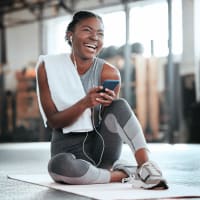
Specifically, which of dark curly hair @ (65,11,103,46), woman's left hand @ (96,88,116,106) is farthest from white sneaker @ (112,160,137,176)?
dark curly hair @ (65,11,103,46)

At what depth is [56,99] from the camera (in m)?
2.16

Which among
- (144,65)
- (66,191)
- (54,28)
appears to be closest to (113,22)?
(144,65)

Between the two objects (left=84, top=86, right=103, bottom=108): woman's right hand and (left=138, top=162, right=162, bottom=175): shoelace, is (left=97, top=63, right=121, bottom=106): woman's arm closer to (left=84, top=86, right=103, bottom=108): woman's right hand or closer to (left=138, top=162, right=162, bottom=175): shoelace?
(left=84, top=86, right=103, bottom=108): woman's right hand

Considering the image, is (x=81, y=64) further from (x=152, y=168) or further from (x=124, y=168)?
(x=152, y=168)

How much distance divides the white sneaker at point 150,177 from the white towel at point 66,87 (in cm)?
32

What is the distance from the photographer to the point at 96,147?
2.14 metres

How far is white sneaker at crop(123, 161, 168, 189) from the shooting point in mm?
1832

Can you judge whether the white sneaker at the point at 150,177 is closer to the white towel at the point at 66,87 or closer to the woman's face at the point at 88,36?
the white towel at the point at 66,87

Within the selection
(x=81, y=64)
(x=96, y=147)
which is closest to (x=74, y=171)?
(x=96, y=147)

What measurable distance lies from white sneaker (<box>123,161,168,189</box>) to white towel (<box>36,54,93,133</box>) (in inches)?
12.6

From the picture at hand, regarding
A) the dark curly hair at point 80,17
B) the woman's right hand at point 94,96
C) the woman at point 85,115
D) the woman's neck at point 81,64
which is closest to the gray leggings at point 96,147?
the woman at point 85,115

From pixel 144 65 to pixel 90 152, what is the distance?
421 cm

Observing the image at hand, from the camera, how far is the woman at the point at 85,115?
6.57ft

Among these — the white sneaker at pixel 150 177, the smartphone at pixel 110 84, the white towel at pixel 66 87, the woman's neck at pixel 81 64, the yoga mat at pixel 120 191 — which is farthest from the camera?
the woman's neck at pixel 81 64
